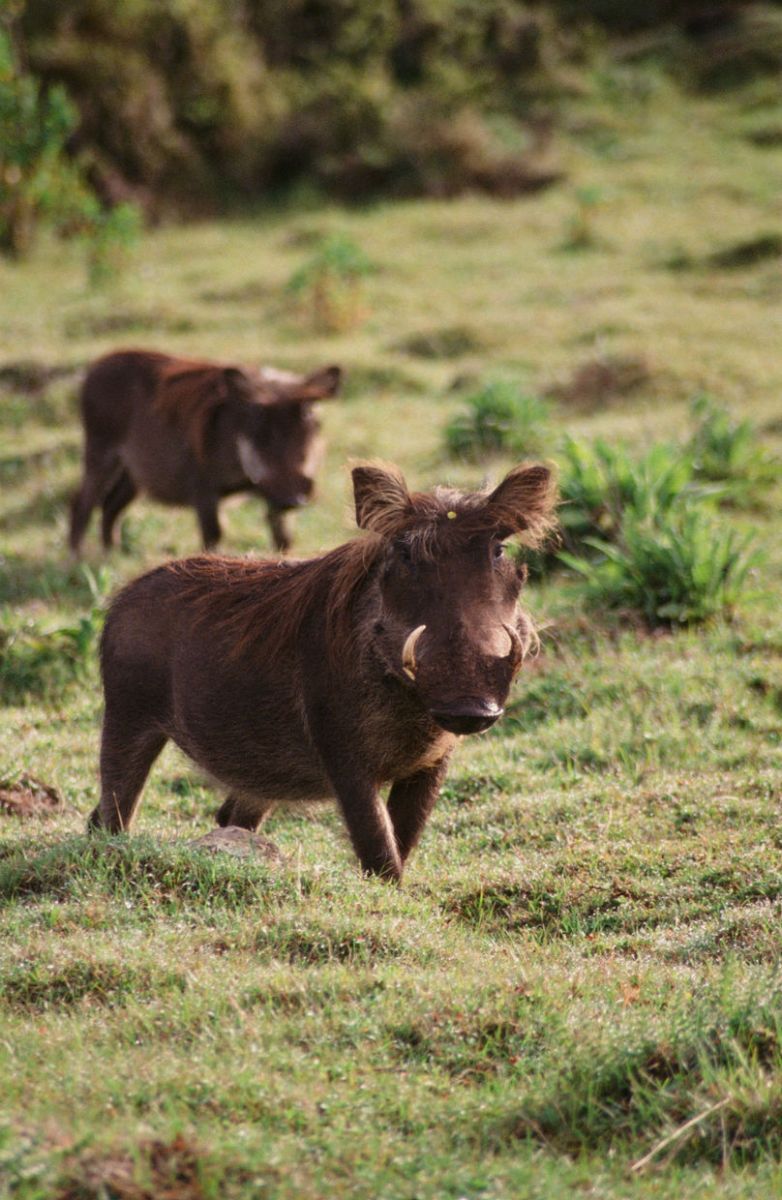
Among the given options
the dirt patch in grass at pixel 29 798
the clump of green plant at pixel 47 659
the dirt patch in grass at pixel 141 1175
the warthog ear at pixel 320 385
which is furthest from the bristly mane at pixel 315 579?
the warthog ear at pixel 320 385

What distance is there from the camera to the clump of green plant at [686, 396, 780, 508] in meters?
9.08

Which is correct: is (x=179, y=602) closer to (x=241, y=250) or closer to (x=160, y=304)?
(x=160, y=304)

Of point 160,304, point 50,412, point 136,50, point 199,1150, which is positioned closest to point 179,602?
point 199,1150

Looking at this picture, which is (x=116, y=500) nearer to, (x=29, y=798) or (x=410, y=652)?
(x=29, y=798)

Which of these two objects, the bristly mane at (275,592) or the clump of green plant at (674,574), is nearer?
the bristly mane at (275,592)

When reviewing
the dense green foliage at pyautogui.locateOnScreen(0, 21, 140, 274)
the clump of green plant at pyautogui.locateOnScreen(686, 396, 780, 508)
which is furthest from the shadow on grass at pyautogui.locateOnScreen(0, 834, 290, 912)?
the dense green foliage at pyautogui.locateOnScreen(0, 21, 140, 274)

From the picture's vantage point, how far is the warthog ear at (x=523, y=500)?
12.9ft

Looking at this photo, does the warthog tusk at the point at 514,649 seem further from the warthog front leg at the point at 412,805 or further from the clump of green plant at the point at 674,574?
the clump of green plant at the point at 674,574

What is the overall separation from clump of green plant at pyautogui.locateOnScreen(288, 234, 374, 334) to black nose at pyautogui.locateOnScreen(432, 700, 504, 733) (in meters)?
10.6

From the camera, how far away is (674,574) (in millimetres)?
6953

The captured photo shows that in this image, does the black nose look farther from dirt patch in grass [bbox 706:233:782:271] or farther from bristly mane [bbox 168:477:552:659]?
dirt patch in grass [bbox 706:233:782:271]

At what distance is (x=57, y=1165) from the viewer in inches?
102

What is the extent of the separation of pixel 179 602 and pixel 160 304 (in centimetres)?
1066

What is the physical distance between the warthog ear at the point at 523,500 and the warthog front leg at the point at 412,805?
781 millimetres
